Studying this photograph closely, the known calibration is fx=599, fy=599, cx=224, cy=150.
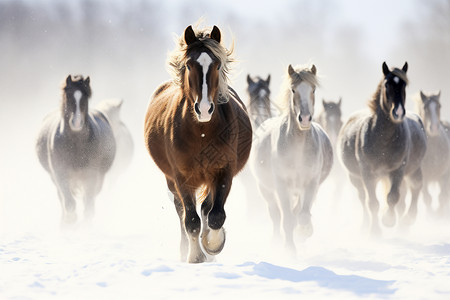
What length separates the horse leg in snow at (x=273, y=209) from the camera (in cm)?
885

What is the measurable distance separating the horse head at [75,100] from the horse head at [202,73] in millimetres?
4661

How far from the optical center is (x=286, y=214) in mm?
7938

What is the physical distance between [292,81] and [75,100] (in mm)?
3748

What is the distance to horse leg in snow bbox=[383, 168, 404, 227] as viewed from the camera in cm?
884

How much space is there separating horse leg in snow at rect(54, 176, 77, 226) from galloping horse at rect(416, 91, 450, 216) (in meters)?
7.03

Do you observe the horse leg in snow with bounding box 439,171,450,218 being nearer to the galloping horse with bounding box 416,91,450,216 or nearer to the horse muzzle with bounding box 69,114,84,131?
the galloping horse with bounding box 416,91,450,216

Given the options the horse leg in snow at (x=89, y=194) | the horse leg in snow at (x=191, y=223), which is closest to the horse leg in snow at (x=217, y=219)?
the horse leg in snow at (x=191, y=223)

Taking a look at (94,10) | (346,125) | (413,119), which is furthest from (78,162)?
(94,10)

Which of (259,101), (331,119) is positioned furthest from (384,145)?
(331,119)

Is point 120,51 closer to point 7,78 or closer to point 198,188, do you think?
point 7,78

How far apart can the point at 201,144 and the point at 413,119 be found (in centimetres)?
646

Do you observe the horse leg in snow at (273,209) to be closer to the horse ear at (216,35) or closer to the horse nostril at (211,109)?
the horse ear at (216,35)

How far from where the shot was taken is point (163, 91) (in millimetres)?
7062

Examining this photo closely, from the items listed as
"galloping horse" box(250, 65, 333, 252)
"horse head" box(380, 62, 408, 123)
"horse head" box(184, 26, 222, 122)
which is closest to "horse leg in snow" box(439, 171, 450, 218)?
"horse head" box(380, 62, 408, 123)
